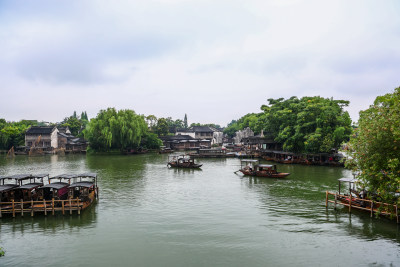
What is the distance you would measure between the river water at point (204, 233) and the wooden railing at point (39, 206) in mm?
601

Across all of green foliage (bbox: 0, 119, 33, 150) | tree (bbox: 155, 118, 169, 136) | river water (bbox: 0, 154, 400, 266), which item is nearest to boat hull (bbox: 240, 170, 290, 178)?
river water (bbox: 0, 154, 400, 266)

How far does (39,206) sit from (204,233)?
44.3ft

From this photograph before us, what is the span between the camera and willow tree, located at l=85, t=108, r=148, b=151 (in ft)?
242

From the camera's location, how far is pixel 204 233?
61.0 ft

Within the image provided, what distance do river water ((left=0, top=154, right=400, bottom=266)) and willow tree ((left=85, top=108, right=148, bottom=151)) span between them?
46.3m

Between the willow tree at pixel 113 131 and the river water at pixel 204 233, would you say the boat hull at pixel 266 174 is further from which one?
the willow tree at pixel 113 131

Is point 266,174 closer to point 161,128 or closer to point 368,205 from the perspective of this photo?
point 368,205

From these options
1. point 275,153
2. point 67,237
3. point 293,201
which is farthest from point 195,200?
point 275,153

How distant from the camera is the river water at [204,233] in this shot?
15180 mm

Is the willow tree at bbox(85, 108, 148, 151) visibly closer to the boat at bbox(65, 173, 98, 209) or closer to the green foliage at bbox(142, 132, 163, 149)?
the green foliage at bbox(142, 132, 163, 149)

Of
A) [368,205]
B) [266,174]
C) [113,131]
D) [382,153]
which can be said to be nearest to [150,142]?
[113,131]

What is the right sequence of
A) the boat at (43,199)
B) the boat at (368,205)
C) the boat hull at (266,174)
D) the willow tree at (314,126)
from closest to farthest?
1. the boat at (368,205)
2. the boat at (43,199)
3. the boat hull at (266,174)
4. the willow tree at (314,126)

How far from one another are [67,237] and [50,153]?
3017 inches

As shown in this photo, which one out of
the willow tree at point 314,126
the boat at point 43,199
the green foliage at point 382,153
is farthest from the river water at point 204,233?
the willow tree at point 314,126
